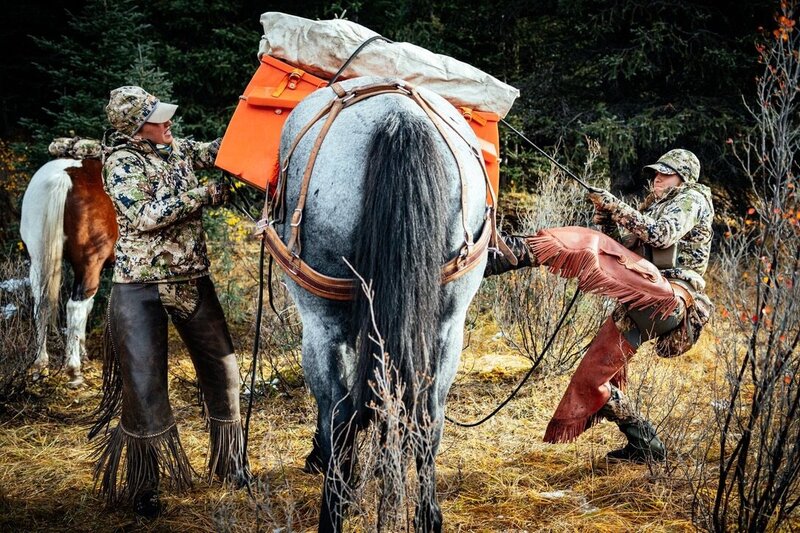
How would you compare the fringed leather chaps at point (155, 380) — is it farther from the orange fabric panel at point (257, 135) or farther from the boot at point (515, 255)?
the boot at point (515, 255)

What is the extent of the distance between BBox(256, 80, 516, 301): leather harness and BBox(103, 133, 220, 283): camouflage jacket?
566mm

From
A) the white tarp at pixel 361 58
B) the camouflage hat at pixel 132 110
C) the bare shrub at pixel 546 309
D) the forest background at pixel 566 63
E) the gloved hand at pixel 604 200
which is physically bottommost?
the bare shrub at pixel 546 309

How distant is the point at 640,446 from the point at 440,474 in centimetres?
113

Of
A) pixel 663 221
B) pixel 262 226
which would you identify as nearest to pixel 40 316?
pixel 262 226

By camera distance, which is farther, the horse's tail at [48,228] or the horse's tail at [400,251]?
the horse's tail at [48,228]

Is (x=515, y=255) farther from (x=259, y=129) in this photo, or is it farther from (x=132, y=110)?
(x=132, y=110)

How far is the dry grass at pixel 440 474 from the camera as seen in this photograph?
3.02 m

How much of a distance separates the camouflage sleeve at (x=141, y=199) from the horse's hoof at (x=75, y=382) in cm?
256

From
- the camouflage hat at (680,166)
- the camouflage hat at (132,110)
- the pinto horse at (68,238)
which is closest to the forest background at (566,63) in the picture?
the pinto horse at (68,238)

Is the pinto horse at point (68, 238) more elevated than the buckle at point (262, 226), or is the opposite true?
the buckle at point (262, 226)

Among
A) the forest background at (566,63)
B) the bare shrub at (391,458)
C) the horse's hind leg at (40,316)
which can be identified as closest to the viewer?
the bare shrub at (391,458)

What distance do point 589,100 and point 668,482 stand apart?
6305 mm

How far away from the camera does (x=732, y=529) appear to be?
265 cm

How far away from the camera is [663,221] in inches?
126
